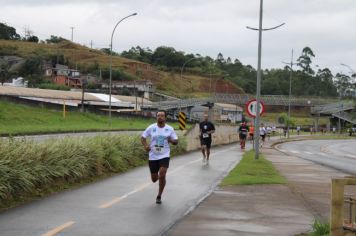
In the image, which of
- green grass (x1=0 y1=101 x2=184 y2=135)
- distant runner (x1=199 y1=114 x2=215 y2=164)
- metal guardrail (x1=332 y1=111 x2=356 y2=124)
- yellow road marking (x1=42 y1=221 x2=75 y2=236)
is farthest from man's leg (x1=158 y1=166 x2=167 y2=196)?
metal guardrail (x1=332 y1=111 x2=356 y2=124)

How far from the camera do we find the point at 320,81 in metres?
184

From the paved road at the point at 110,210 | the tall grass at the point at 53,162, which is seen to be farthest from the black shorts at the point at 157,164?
the tall grass at the point at 53,162

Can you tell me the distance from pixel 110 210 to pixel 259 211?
2.62 metres

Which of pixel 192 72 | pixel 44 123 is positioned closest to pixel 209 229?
pixel 44 123

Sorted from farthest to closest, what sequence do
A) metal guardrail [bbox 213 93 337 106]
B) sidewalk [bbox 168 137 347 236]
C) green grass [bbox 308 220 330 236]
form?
metal guardrail [bbox 213 93 337 106] → sidewalk [bbox 168 137 347 236] → green grass [bbox 308 220 330 236]

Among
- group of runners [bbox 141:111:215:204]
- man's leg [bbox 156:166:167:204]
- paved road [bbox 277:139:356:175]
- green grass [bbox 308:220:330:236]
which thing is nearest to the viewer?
green grass [bbox 308:220:330:236]

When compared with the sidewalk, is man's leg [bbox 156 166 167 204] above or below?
above

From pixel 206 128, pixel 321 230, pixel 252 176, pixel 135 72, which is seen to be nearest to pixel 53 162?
pixel 252 176

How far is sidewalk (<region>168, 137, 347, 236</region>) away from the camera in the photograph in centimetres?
881

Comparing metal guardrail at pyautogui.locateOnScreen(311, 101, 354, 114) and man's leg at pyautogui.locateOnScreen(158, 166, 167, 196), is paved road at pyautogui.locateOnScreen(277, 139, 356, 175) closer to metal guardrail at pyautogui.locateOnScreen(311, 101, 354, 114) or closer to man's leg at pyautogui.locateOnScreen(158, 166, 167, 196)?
man's leg at pyautogui.locateOnScreen(158, 166, 167, 196)

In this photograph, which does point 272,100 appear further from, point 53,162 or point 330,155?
point 53,162

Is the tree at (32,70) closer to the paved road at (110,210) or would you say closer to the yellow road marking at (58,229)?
the paved road at (110,210)

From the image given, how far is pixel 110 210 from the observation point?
10398 mm

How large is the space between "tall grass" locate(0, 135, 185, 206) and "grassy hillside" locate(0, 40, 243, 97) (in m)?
140
